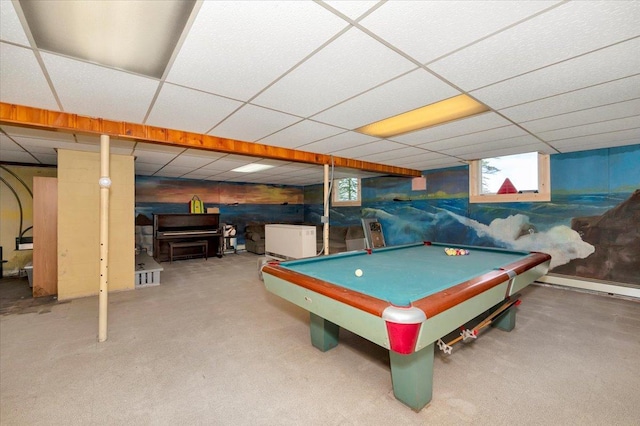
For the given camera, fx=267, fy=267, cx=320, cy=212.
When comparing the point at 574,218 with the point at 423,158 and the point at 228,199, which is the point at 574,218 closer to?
the point at 423,158

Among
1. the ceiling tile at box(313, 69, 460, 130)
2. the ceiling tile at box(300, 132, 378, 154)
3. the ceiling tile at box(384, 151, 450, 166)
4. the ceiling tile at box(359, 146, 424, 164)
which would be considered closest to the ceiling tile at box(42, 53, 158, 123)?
the ceiling tile at box(313, 69, 460, 130)

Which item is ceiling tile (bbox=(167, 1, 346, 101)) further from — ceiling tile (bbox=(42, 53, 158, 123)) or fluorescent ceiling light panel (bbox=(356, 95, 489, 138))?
fluorescent ceiling light panel (bbox=(356, 95, 489, 138))

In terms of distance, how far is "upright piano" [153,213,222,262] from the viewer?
6.78 m

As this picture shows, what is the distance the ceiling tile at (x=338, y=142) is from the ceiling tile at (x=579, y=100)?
147 centimetres

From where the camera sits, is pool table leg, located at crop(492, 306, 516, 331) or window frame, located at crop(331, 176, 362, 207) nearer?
pool table leg, located at crop(492, 306, 516, 331)

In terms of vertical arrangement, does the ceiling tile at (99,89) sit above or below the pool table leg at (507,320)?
above

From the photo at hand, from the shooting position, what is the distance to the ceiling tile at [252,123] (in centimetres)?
249

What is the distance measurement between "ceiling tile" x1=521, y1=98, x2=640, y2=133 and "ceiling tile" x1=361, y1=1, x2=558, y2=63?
1905 mm

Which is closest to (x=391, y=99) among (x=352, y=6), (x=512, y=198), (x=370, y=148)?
(x=352, y=6)

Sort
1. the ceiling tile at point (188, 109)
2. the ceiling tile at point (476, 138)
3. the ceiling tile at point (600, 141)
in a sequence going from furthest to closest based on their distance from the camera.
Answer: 1. the ceiling tile at point (600, 141)
2. the ceiling tile at point (476, 138)
3. the ceiling tile at point (188, 109)

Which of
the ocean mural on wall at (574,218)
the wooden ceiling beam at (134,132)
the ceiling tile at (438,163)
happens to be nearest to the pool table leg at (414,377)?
the wooden ceiling beam at (134,132)

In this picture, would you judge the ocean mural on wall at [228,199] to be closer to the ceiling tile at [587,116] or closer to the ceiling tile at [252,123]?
the ceiling tile at [252,123]

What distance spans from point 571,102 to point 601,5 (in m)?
1.36

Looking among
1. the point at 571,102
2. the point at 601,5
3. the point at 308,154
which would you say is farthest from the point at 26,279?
the point at 571,102
